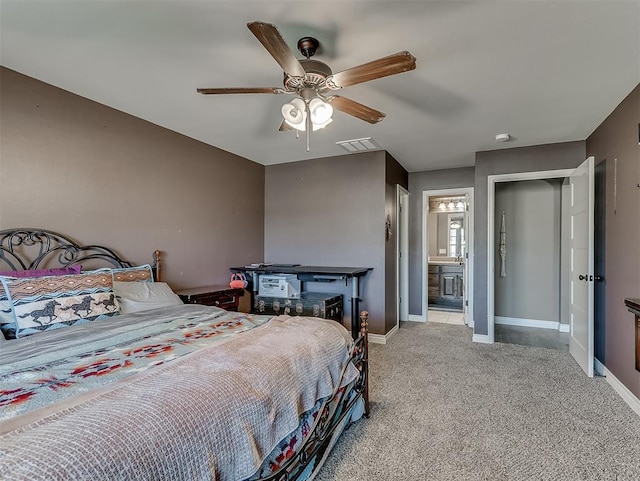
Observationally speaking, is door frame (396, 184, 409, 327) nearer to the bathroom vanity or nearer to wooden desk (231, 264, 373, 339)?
wooden desk (231, 264, 373, 339)

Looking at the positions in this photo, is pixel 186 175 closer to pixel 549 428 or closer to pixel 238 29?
pixel 238 29

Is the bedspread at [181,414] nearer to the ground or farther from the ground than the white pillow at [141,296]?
nearer to the ground

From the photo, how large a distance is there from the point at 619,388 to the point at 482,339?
4.98 feet

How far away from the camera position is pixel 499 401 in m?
2.65

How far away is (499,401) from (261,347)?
2136mm

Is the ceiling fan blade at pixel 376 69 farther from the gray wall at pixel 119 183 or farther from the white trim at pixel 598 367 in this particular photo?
the white trim at pixel 598 367

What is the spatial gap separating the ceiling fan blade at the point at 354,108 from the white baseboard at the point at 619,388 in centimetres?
286

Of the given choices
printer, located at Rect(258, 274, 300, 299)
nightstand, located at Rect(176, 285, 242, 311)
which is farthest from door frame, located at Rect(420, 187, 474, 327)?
nightstand, located at Rect(176, 285, 242, 311)

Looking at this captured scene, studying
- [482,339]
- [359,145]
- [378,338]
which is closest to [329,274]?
[378,338]

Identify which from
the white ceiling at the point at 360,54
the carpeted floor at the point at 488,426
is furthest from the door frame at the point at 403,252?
the white ceiling at the point at 360,54

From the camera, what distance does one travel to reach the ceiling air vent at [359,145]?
3.89 metres

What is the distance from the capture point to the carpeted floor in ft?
6.06

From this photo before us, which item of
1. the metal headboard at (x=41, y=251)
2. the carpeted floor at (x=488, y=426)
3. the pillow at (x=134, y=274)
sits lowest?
the carpeted floor at (x=488, y=426)

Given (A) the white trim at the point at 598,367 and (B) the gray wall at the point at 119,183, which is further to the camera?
(A) the white trim at the point at 598,367
